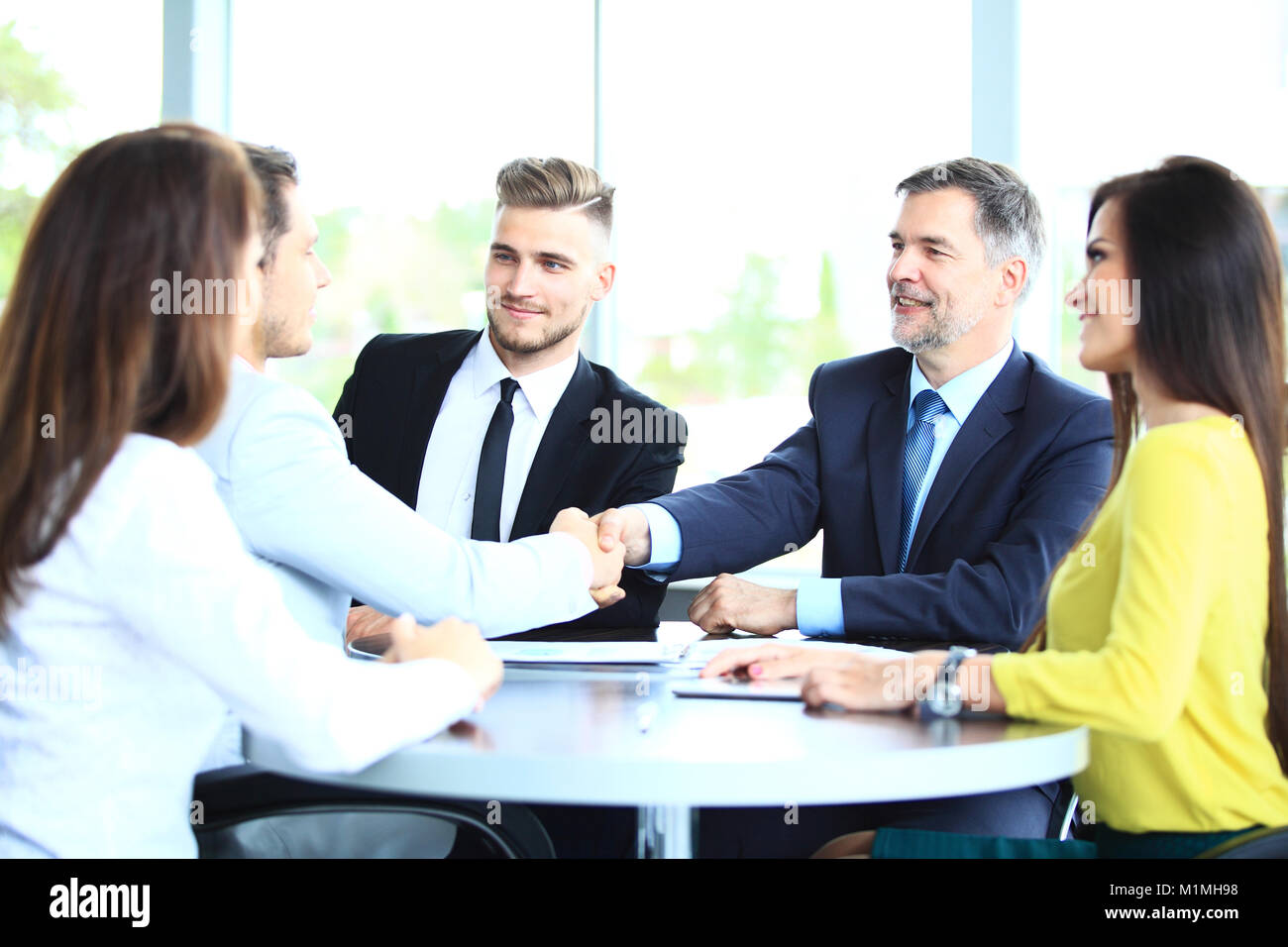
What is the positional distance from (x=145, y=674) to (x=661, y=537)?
58.3 inches

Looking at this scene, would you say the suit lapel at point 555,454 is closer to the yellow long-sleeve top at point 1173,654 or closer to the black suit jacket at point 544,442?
the black suit jacket at point 544,442

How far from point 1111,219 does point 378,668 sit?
1.24 metres

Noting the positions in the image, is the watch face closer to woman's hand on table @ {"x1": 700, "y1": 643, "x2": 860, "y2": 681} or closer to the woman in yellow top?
the woman in yellow top

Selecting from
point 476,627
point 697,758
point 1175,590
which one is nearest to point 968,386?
point 1175,590

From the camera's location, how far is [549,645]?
2119 millimetres

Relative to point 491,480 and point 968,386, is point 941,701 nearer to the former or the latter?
point 968,386

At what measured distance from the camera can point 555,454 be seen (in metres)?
3.04

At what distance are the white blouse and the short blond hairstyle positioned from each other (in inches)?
80.9

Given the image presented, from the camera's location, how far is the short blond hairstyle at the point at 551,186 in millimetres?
3318

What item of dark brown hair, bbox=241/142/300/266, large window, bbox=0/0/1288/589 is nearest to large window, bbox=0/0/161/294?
large window, bbox=0/0/1288/589

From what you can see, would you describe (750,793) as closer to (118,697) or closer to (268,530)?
(118,697)

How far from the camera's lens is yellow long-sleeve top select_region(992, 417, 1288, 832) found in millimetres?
1508

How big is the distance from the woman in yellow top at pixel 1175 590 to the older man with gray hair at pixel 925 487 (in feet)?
1.71
